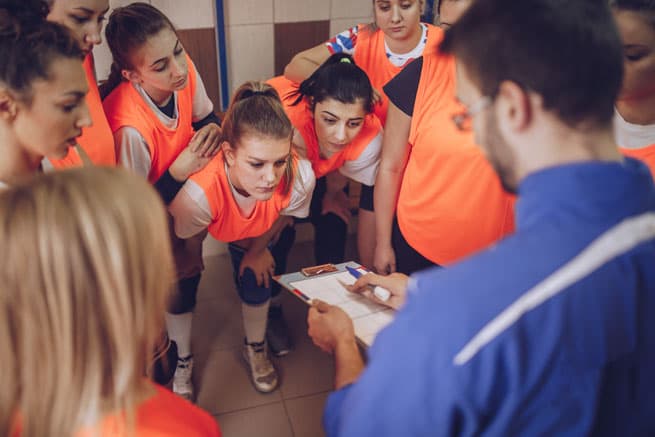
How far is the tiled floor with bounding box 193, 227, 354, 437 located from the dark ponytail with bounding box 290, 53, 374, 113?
1.04m

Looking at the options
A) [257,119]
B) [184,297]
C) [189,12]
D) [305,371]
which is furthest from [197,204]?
[189,12]

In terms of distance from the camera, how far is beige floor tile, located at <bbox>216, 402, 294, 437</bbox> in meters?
1.73

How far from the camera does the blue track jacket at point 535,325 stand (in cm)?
55

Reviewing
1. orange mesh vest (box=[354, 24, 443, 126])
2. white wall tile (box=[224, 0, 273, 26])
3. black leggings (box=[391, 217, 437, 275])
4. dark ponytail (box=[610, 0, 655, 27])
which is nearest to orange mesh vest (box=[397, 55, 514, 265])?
black leggings (box=[391, 217, 437, 275])

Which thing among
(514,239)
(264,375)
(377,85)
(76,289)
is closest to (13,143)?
(76,289)

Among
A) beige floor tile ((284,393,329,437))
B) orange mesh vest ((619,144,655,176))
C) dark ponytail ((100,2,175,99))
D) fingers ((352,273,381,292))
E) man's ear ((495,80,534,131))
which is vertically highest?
man's ear ((495,80,534,131))

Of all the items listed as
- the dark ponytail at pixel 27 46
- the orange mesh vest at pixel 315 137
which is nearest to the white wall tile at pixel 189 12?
the orange mesh vest at pixel 315 137

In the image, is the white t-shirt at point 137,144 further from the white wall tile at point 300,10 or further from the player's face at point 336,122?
the white wall tile at point 300,10

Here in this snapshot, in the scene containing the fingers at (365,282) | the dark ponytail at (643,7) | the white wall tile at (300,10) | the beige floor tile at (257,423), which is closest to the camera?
the dark ponytail at (643,7)

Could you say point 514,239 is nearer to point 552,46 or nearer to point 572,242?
point 572,242

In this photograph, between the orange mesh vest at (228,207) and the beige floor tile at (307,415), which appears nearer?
the orange mesh vest at (228,207)

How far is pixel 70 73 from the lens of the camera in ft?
3.49

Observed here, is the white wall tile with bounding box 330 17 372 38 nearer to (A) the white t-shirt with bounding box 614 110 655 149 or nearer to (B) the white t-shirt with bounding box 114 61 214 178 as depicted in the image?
(B) the white t-shirt with bounding box 114 61 214 178

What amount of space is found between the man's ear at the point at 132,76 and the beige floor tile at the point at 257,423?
1185 millimetres
